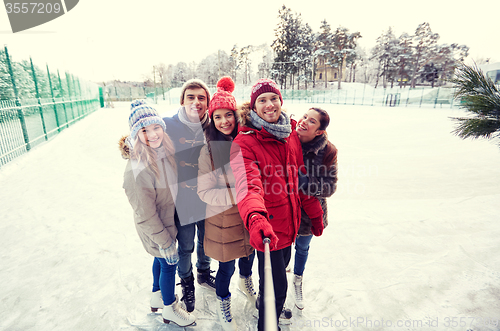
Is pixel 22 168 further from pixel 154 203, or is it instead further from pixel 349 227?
pixel 349 227

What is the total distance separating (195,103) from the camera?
1975 millimetres

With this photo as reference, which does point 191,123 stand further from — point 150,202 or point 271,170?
point 271,170

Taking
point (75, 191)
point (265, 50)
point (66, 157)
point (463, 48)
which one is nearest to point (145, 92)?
point (265, 50)

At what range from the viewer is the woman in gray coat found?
151 cm

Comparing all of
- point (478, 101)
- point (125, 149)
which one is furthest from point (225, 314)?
point (478, 101)

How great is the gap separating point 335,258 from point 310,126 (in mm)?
1645

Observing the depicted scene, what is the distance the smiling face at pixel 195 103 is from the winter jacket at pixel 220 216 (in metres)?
0.44

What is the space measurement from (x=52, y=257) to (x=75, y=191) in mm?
2108

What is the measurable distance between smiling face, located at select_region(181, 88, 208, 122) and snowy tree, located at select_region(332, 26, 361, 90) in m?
43.5

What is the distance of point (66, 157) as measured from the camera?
6.55 meters

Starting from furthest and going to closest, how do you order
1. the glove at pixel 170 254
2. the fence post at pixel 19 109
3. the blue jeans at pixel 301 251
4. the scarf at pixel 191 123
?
the fence post at pixel 19 109 < the blue jeans at pixel 301 251 < the scarf at pixel 191 123 < the glove at pixel 170 254

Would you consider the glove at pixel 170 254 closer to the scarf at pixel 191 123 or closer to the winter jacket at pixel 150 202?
the winter jacket at pixel 150 202

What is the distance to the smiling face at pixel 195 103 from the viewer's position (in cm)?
193

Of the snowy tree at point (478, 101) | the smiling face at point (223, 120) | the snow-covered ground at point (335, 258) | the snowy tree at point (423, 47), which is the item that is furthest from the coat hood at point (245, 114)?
the snowy tree at point (423, 47)
